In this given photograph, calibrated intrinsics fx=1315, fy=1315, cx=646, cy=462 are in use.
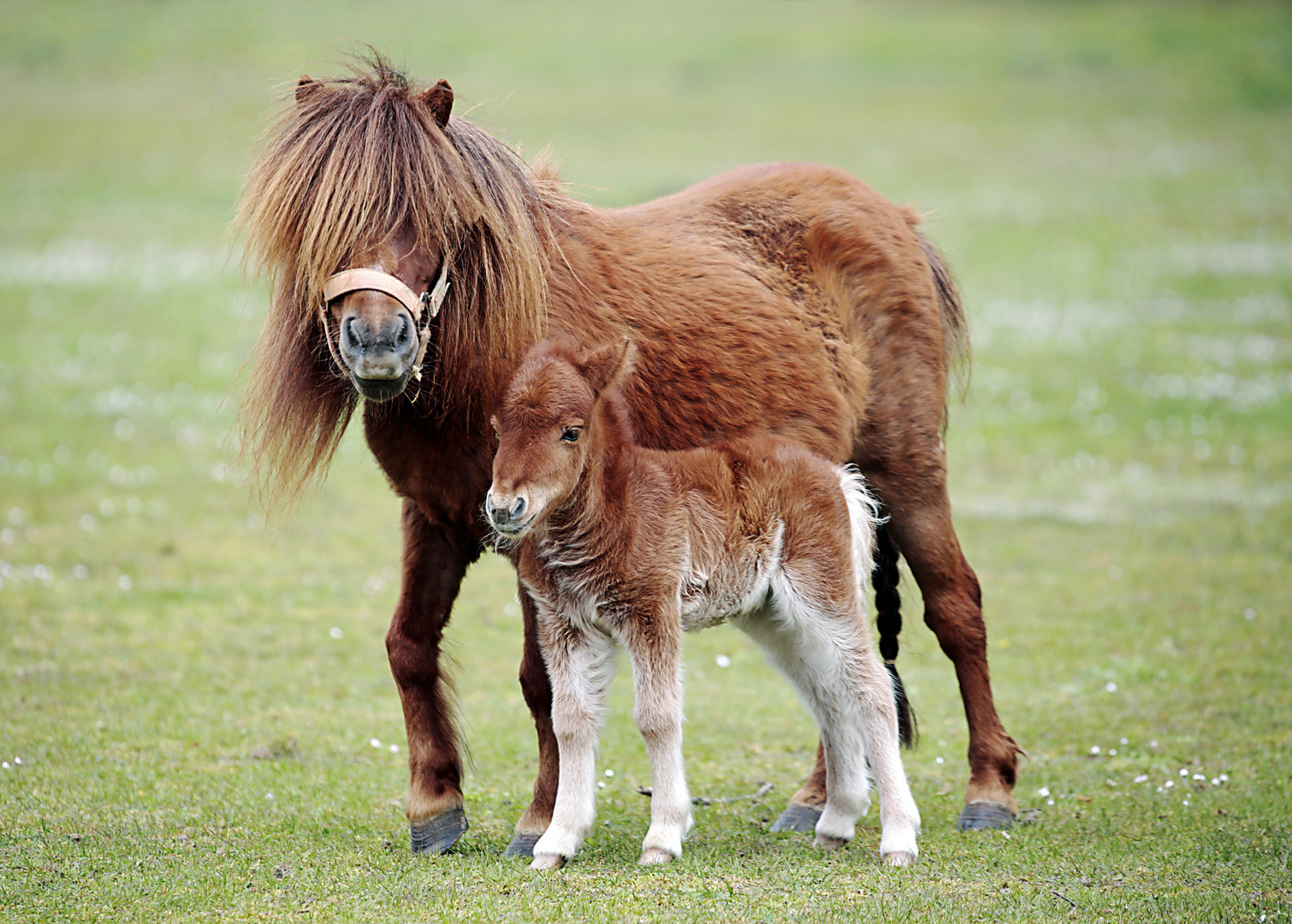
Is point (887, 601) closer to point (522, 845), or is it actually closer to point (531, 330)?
point (522, 845)

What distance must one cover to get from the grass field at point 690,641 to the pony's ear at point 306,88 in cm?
87

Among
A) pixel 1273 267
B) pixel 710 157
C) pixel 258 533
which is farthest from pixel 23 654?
pixel 710 157

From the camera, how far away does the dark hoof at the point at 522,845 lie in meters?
5.61

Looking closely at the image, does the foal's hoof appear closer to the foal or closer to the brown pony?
the foal

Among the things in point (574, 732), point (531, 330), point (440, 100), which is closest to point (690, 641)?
point (574, 732)

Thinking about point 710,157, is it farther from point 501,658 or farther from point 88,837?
point 88,837

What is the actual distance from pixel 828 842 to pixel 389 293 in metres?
2.99

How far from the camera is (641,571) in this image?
16.8 ft

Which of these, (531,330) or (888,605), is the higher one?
(531,330)

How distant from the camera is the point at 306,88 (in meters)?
5.45

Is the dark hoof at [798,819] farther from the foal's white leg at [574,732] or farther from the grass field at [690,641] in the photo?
the foal's white leg at [574,732]

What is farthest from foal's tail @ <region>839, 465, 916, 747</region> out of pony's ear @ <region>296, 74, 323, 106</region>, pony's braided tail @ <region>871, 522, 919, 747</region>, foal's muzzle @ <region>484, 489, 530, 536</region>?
pony's ear @ <region>296, 74, 323, 106</region>

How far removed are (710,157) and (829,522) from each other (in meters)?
25.7

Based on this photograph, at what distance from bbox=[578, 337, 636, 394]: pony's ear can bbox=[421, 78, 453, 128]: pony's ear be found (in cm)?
120
